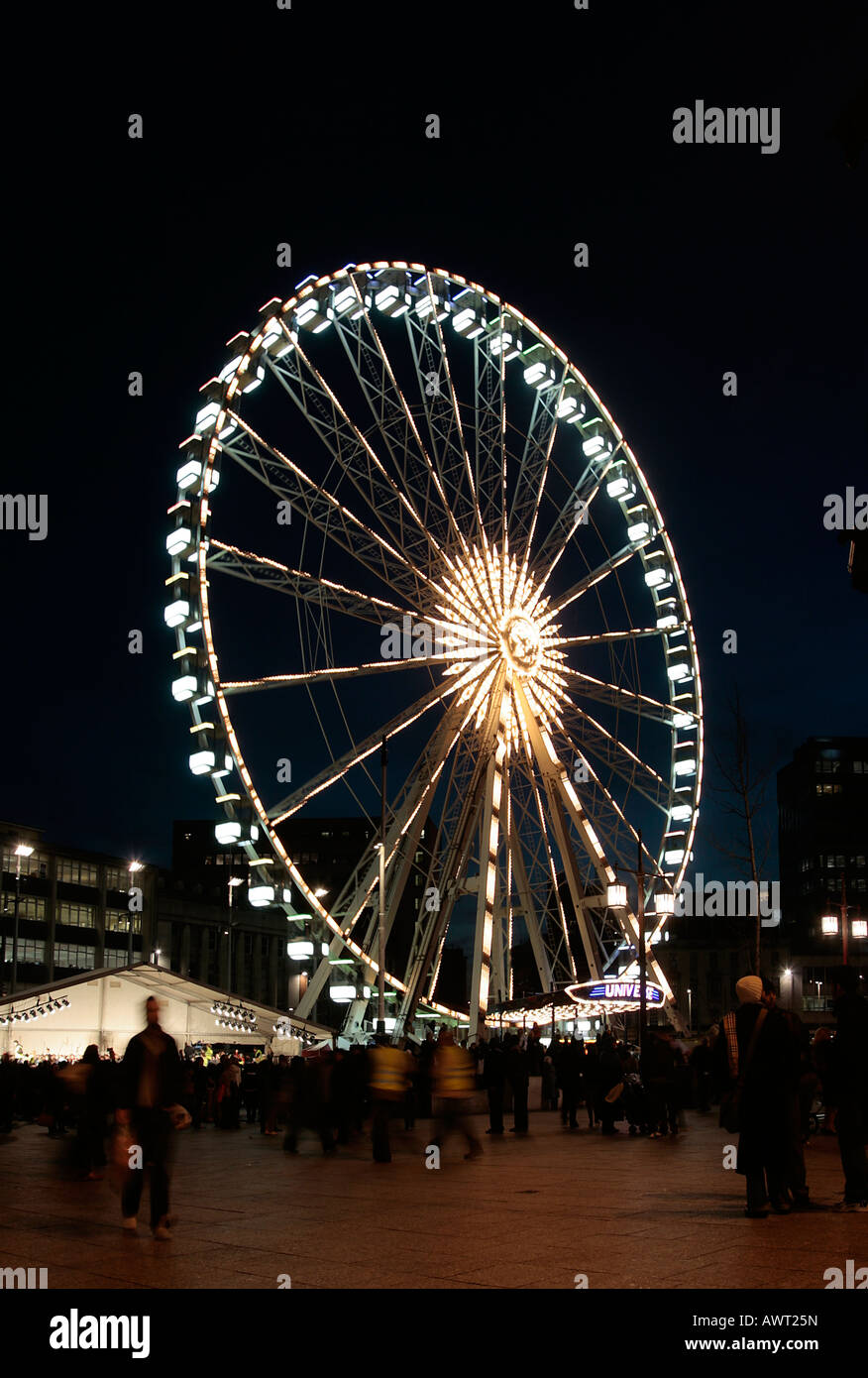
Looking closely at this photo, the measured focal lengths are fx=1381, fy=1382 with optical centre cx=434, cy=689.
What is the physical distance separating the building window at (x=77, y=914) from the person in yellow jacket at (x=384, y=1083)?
76045 millimetres

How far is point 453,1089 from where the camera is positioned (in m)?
15.6

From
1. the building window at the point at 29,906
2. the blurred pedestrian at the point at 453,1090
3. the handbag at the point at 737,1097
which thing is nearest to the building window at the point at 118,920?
the building window at the point at 29,906

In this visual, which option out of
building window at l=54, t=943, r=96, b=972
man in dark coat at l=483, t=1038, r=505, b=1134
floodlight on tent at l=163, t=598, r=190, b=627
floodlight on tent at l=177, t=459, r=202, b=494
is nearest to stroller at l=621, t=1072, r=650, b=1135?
man in dark coat at l=483, t=1038, r=505, b=1134

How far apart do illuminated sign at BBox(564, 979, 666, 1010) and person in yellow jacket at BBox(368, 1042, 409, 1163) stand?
20.2 metres

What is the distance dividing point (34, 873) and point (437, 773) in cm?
5765

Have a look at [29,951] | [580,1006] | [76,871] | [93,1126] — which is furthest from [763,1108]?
[76,871]

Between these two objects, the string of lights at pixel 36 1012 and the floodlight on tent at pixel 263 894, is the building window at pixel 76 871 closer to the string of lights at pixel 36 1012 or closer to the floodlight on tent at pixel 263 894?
the string of lights at pixel 36 1012

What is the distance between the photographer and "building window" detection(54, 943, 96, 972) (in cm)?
8867

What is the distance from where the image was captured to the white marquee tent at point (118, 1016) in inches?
1346

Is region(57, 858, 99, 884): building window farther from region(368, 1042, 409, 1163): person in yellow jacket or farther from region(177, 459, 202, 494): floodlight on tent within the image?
region(368, 1042, 409, 1163): person in yellow jacket

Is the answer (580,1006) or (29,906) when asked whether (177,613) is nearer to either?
(580,1006)

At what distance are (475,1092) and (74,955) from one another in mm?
74709

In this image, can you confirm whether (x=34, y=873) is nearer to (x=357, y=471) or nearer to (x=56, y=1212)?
(x=357, y=471)
